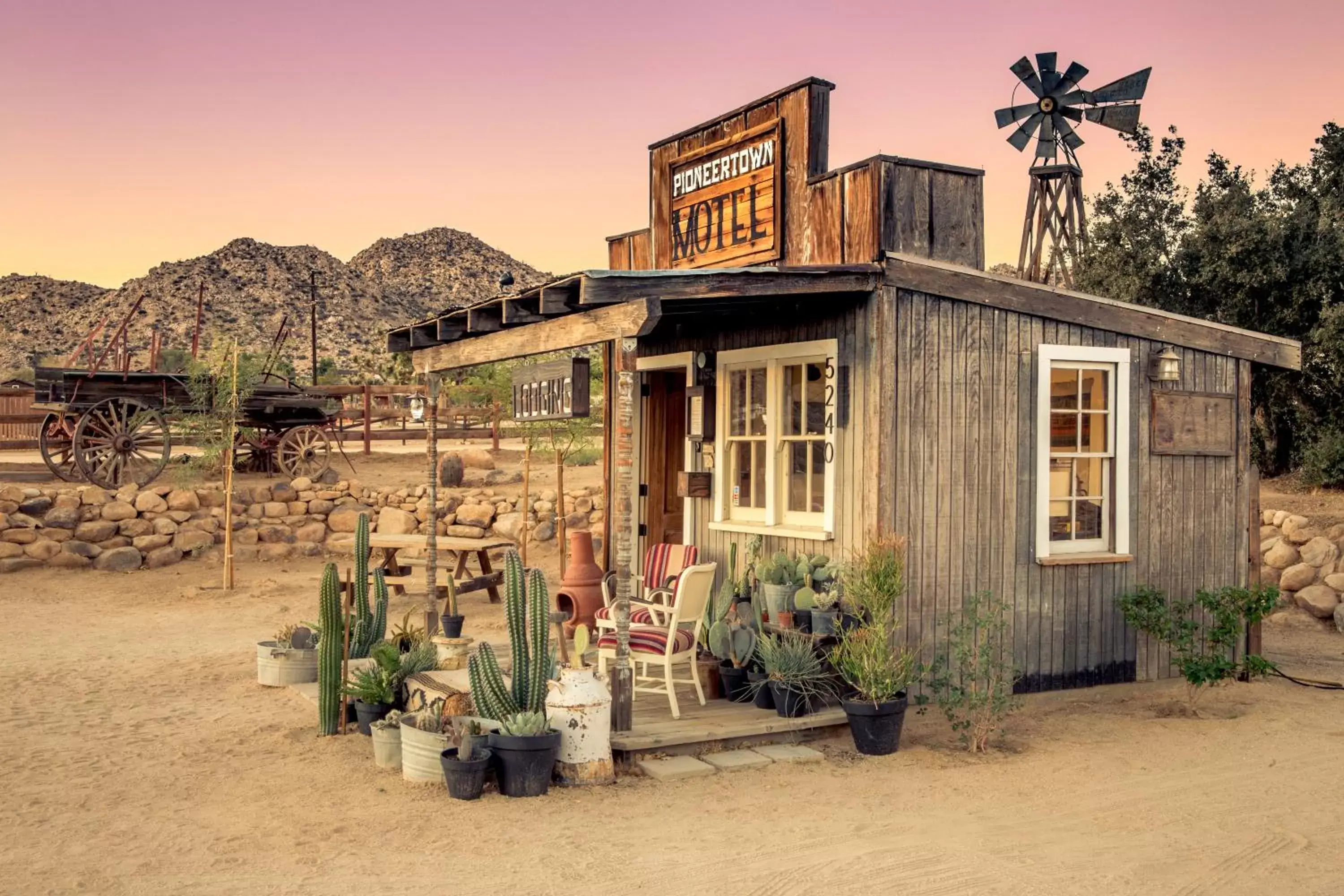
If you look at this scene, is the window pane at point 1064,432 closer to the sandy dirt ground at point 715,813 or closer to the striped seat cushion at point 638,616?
the sandy dirt ground at point 715,813

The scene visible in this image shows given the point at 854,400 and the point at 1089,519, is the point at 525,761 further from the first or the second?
the point at 1089,519

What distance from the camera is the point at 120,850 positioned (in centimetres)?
482

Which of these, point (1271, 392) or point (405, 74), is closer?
point (1271, 392)

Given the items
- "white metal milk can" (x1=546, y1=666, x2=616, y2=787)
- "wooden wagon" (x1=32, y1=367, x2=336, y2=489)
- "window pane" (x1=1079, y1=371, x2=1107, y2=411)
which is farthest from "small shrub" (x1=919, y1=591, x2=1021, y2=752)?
"wooden wagon" (x1=32, y1=367, x2=336, y2=489)

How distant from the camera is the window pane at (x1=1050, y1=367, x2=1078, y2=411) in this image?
770 centimetres

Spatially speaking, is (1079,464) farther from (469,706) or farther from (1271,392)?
(1271,392)

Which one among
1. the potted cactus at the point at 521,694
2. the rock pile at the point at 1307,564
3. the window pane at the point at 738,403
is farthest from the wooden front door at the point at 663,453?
the rock pile at the point at 1307,564

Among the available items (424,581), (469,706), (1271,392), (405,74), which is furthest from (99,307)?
(469,706)

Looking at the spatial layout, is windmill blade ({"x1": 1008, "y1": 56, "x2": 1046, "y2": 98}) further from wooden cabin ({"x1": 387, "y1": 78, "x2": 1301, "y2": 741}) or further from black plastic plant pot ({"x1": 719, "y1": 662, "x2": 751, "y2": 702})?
black plastic plant pot ({"x1": 719, "y1": 662, "x2": 751, "y2": 702})

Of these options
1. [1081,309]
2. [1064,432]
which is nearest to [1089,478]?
[1064,432]

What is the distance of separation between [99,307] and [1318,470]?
195 ft

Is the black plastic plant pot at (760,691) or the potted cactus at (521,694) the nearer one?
the potted cactus at (521,694)

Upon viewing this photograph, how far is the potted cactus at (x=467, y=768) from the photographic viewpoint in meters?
5.43

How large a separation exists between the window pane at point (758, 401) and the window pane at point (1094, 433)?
83.1 inches
